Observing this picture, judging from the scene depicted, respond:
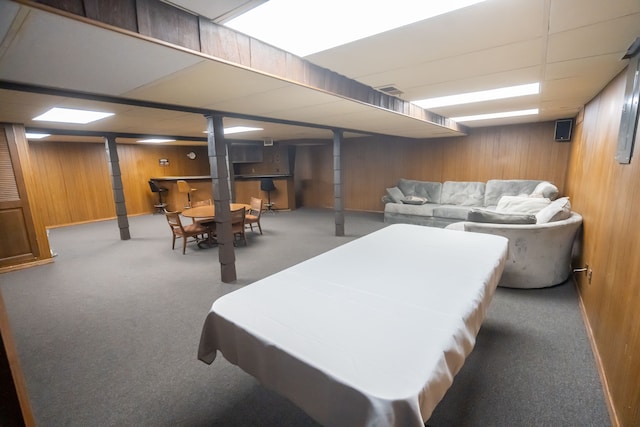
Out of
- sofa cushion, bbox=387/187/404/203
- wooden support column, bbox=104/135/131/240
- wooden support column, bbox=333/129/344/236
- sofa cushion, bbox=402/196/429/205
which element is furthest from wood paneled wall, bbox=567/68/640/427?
wooden support column, bbox=104/135/131/240

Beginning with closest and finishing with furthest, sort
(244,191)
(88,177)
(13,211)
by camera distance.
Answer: (13,211) → (88,177) → (244,191)

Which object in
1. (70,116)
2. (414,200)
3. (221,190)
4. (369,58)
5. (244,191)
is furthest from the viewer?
(244,191)

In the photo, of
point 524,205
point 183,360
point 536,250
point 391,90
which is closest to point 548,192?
point 524,205

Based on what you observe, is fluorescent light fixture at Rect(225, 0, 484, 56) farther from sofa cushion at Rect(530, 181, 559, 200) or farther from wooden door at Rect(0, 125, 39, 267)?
sofa cushion at Rect(530, 181, 559, 200)

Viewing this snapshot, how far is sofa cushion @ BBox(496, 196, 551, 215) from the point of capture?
170 inches

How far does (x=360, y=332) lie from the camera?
1088 millimetres

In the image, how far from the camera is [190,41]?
1.38m

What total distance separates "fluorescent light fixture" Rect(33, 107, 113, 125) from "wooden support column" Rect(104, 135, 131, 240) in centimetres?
148

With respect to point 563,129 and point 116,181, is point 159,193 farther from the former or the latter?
point 563,129

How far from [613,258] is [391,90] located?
215 centimetres

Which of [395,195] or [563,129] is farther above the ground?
[563,129]

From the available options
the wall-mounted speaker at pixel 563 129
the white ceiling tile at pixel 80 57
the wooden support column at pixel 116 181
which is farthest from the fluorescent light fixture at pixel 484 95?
the wooden support column at pixel 116 181

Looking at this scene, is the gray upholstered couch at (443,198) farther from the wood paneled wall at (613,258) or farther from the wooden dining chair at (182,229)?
the wooden dining chair at (182,229)

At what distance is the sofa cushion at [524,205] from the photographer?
170 inches
